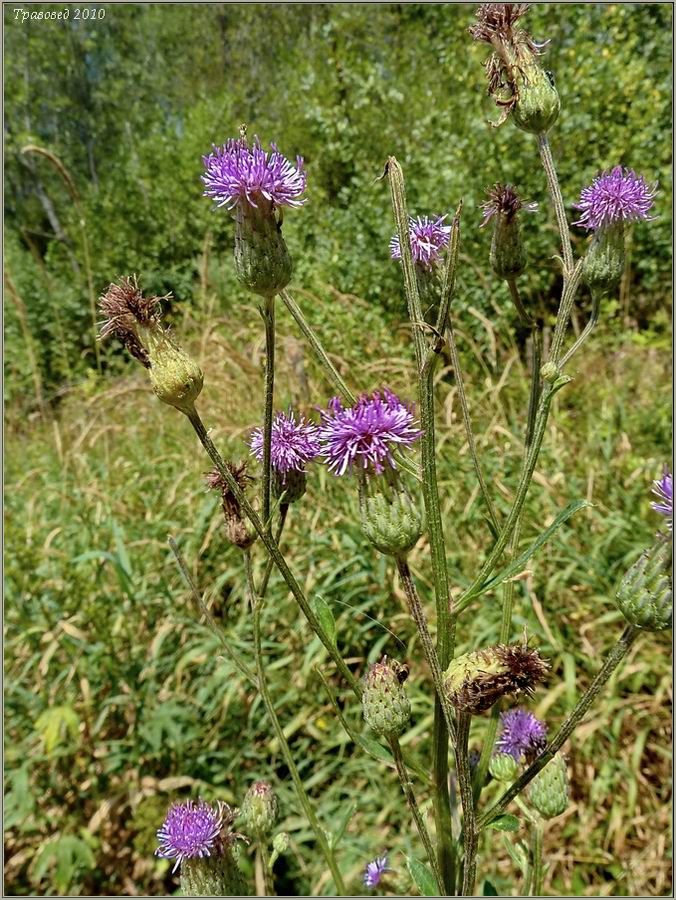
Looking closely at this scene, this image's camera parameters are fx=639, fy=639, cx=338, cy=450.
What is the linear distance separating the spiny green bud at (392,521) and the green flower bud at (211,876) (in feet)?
2.17

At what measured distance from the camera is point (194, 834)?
3.45 feet

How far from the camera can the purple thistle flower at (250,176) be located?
839 millimetres

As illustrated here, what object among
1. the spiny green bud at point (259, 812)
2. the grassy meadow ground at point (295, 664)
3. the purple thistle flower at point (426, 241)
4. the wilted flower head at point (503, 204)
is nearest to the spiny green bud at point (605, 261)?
the wilted flower head at point (503, 204)

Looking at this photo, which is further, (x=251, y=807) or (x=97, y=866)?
(x=97, y=866)

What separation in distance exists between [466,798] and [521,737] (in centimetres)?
57

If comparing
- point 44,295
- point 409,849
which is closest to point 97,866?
point 409,849

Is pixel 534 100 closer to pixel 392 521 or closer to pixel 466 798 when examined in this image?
pixel 392 521

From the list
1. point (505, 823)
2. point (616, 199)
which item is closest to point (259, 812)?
point (505, 823)

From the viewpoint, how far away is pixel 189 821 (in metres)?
1.07

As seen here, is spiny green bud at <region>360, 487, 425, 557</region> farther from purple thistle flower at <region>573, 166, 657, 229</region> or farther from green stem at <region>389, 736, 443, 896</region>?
purple thistle flower at <region>573, 166, 657, 229</region>

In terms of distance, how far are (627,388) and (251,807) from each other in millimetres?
3591

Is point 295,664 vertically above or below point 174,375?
below

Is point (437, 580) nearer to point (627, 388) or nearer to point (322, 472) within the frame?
point (322, 472)

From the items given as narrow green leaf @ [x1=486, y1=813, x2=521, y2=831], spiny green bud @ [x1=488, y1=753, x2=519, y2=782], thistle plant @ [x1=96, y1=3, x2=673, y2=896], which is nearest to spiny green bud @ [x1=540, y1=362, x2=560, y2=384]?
thistle plant @ [x1=96, y1=3, x2=673, y2=896]
